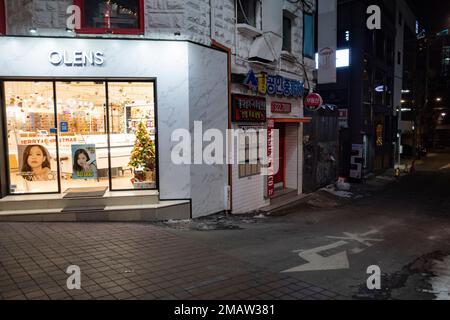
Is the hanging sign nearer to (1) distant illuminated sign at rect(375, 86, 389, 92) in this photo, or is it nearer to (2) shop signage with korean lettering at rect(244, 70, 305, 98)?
(1) distant illuminated sign at rect(375, 86, 389, 92)

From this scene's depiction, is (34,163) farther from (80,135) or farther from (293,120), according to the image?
(293,120)

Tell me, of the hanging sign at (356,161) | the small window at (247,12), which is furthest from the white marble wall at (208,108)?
the hanging sign at (356,161)

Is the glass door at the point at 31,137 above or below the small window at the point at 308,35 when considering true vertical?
below

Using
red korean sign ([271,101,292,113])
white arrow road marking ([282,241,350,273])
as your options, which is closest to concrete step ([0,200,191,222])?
white arrow road marking ([282,241,350,273])

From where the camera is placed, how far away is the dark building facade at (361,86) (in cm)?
2084

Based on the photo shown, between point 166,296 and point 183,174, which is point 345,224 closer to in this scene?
point 183,174

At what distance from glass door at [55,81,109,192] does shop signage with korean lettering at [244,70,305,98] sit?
178 inches

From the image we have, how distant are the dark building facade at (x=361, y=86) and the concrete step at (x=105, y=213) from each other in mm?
13779

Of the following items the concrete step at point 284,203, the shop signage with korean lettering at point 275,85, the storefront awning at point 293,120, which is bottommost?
the concrete step at point 284,203

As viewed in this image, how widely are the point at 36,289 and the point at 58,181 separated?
191 inches

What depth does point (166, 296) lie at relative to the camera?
5.04m

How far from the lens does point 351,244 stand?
8.20 meters

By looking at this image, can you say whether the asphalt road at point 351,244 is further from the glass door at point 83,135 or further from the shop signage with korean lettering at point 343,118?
the shop signage with korean lettering at point 343,118
